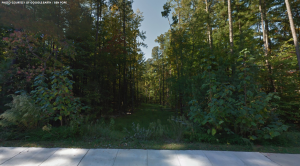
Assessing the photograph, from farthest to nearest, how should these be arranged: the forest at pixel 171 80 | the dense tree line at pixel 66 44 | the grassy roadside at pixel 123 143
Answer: the dense tree line at pixel 66 44, the forest at pixel 171 80, the grassy roadside at pixel 123 143

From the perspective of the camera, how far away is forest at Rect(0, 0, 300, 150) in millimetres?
4285

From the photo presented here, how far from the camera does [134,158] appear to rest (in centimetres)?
316

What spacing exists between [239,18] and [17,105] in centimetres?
1619

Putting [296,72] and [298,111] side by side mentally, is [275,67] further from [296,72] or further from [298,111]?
[298,111]

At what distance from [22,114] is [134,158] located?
152 inches

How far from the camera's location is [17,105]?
426 cm

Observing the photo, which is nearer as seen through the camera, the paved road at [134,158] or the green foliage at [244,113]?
→ the paved road at [134,158]

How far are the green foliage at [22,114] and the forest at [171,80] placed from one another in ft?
0.08

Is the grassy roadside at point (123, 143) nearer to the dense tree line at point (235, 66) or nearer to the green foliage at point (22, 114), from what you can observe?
the green foliage at point (22, 114)

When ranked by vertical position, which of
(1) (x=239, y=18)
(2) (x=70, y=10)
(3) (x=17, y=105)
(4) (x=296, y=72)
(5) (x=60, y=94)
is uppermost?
(1) (x=239, y=18)

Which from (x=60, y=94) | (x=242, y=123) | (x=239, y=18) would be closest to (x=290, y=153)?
(x=242, y=123)

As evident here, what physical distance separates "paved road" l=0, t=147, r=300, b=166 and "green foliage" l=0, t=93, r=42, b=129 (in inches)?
35.6

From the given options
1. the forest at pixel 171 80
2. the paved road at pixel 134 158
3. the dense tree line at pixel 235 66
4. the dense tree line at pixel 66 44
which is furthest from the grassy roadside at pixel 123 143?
the dense tree line at pixel 66 44

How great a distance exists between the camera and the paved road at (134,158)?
2946 millimetres
